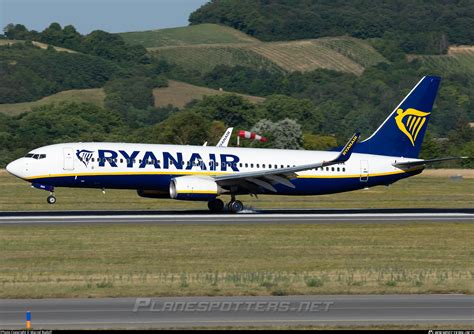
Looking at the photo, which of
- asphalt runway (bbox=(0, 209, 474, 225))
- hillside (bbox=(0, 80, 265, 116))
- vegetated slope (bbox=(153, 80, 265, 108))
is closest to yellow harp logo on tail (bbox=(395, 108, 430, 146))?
asphalt runway (bbox=(0, 209, 474, 225))

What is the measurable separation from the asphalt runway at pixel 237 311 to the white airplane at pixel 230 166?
21840mm

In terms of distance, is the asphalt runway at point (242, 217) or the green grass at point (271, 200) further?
the green grass at point (271, 200)

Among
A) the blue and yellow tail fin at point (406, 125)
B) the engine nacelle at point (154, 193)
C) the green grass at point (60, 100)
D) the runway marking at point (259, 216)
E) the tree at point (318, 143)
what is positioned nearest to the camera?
the runway marking at point (259, 216)

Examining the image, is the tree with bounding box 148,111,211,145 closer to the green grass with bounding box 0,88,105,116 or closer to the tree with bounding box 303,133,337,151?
the tree with bounding box 303,133,337,151

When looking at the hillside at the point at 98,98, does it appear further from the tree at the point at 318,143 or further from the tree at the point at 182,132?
the tree at the point at 318,143

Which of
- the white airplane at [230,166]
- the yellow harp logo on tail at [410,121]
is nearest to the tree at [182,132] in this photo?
the yellow harp logo on tail at [410,121]

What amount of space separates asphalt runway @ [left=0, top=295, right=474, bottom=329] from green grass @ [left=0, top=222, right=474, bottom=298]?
1171 millimetres

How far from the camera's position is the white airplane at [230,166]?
48.2 metres

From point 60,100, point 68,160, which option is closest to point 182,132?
point 68,160

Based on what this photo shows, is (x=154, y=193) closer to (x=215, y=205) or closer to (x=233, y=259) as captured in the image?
(x=215, y=205)

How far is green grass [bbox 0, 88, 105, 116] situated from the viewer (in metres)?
166

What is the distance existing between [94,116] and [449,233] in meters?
91.9

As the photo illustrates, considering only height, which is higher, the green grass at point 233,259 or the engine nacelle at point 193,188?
the engine nacelle at point 193,188

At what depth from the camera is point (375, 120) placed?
6969 inches
